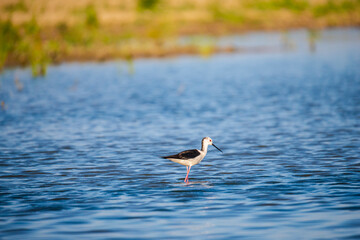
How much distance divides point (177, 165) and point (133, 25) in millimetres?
49718

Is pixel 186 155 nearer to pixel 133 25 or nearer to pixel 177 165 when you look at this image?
pixel 177 165

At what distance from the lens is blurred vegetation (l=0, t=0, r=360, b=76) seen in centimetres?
3529

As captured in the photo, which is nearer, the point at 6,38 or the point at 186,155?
the point at 186,155

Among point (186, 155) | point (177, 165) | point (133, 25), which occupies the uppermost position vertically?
point (133, 25)

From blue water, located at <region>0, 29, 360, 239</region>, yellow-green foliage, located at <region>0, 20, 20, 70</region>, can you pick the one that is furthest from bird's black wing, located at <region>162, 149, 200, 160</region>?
yellow-green foliage, located at <region>0, 20, 20, 70</region>

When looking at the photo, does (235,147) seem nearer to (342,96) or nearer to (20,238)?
(20,238)

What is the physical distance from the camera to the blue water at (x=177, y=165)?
28.3 ft

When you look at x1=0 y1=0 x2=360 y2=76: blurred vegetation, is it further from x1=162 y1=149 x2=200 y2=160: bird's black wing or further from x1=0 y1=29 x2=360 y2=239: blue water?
x1=162 y1=149 x2=200 y2=160: bird's black wing

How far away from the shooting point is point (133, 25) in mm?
61094

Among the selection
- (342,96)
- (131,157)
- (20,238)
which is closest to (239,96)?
(342,96)

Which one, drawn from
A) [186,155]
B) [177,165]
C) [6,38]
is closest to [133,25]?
[6,38]

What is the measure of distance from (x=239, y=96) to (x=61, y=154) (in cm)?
1227

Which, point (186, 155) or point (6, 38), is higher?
point (6, 38)

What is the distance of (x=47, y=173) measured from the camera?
1220 centimetres
